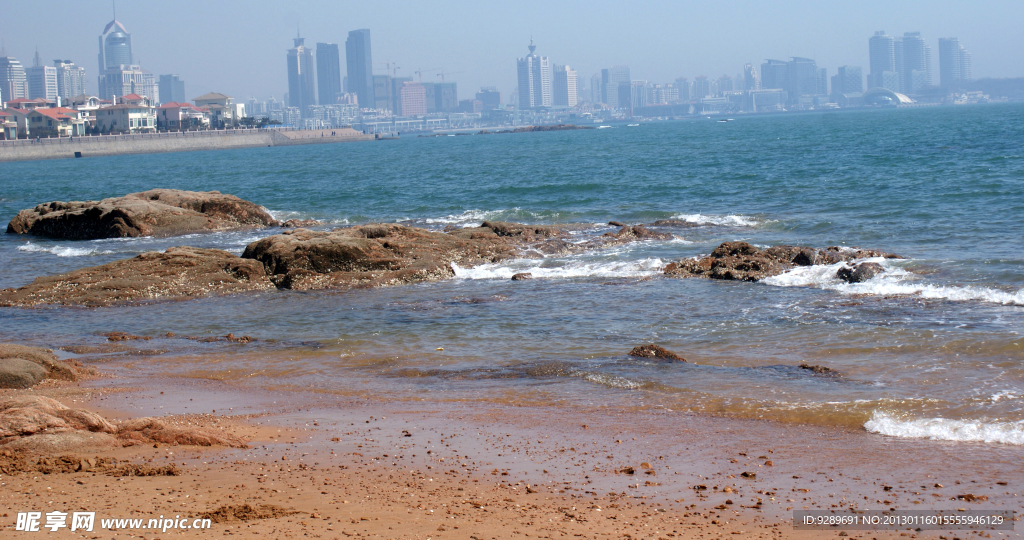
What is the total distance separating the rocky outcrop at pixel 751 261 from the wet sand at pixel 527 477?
9014 millimetres

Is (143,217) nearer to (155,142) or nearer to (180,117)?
(155,142)

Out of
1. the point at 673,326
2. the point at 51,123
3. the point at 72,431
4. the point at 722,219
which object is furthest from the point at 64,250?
the point at 51,123

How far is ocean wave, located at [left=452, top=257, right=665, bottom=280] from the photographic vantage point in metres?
18.3

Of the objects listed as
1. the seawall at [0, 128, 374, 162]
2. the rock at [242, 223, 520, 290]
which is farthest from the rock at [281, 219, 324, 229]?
the seawall at [0, 128, 374, 162]

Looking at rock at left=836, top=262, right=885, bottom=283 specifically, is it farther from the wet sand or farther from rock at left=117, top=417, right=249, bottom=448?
rock at left=117, top=417, right=249, bottom=448

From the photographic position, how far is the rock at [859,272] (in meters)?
16.0

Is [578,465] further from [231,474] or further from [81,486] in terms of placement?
[81,486]

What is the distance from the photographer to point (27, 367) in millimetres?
10508

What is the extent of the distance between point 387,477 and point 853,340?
807cm

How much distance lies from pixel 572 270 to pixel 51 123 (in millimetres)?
147267

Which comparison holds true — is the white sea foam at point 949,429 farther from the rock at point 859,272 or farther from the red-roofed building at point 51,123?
the red-roofed building at point 51,123

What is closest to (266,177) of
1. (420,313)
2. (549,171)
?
(549,171)

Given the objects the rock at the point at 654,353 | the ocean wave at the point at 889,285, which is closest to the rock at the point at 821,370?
the rock at the point at 654,353

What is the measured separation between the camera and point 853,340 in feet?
38.9
